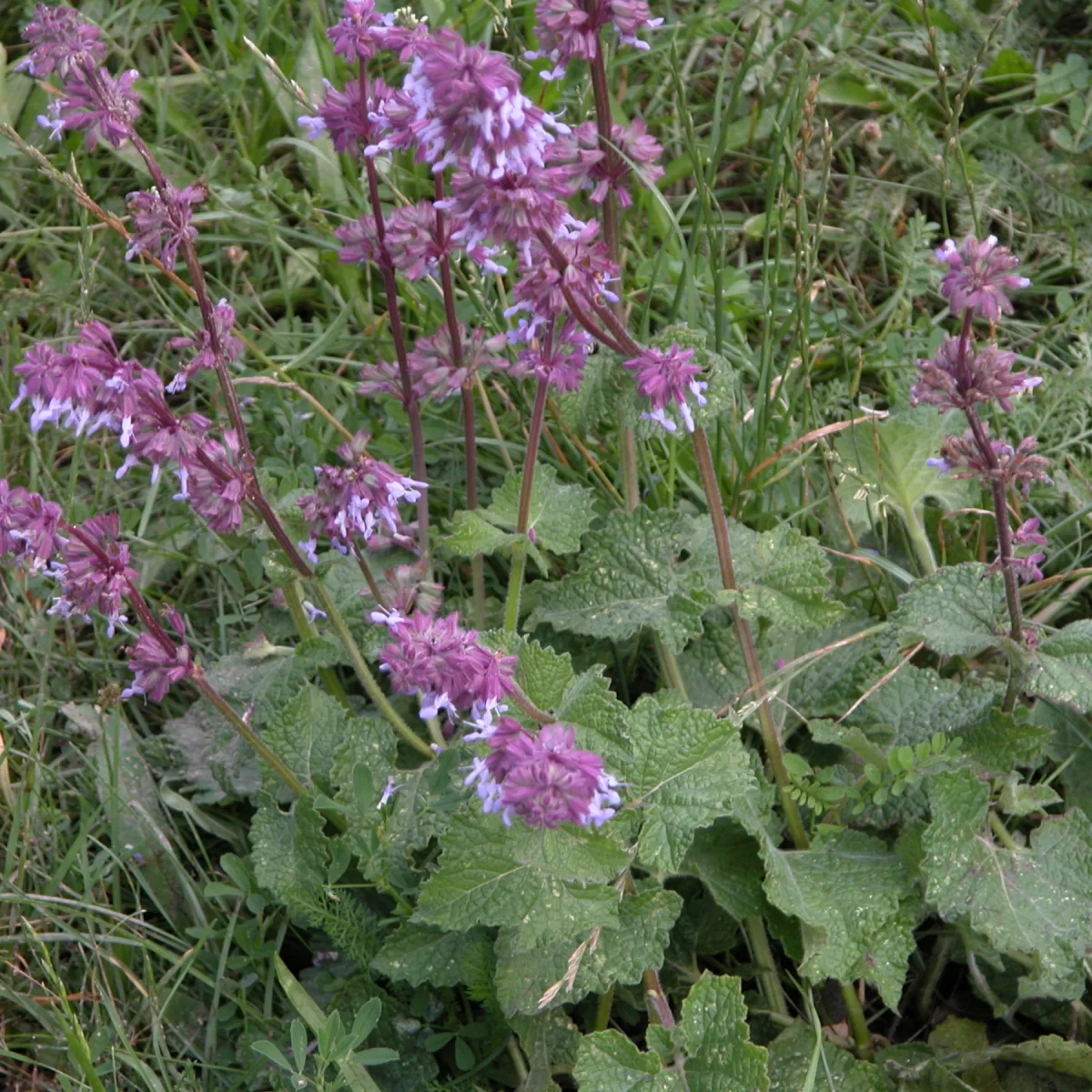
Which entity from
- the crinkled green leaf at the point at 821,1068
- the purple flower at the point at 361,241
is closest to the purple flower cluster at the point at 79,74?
the purple flower at the point at 361,241

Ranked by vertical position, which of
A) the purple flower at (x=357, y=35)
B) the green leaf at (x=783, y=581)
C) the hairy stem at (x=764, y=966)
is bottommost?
the hairy stem at (x=764, y=966)

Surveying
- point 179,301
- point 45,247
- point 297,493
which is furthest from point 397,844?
point 45,247

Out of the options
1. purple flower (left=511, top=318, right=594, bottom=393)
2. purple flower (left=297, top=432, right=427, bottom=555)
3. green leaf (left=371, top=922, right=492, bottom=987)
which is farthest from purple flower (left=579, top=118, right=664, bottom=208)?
green leaf (left=371, top=922, right=492, bottom=987)

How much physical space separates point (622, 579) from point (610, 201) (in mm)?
676

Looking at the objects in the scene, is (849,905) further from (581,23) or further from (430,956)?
(581,23)

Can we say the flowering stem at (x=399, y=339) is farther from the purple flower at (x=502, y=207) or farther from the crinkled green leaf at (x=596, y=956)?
the crinkled green leaf at (x=596, y=956)

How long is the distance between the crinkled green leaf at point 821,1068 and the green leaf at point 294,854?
81 cm

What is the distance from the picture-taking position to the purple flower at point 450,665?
1.76 metres

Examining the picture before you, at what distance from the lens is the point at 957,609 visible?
220cm

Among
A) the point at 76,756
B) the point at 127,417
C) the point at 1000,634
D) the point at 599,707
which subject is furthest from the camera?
the point at 76,756

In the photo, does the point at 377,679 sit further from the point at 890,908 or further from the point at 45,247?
the point at 45,247

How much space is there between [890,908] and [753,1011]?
331 millimetres

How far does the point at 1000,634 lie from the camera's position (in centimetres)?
218

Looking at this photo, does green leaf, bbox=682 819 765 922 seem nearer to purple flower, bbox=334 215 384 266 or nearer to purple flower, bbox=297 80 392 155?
purple flower, bbox=334 215 384 266
